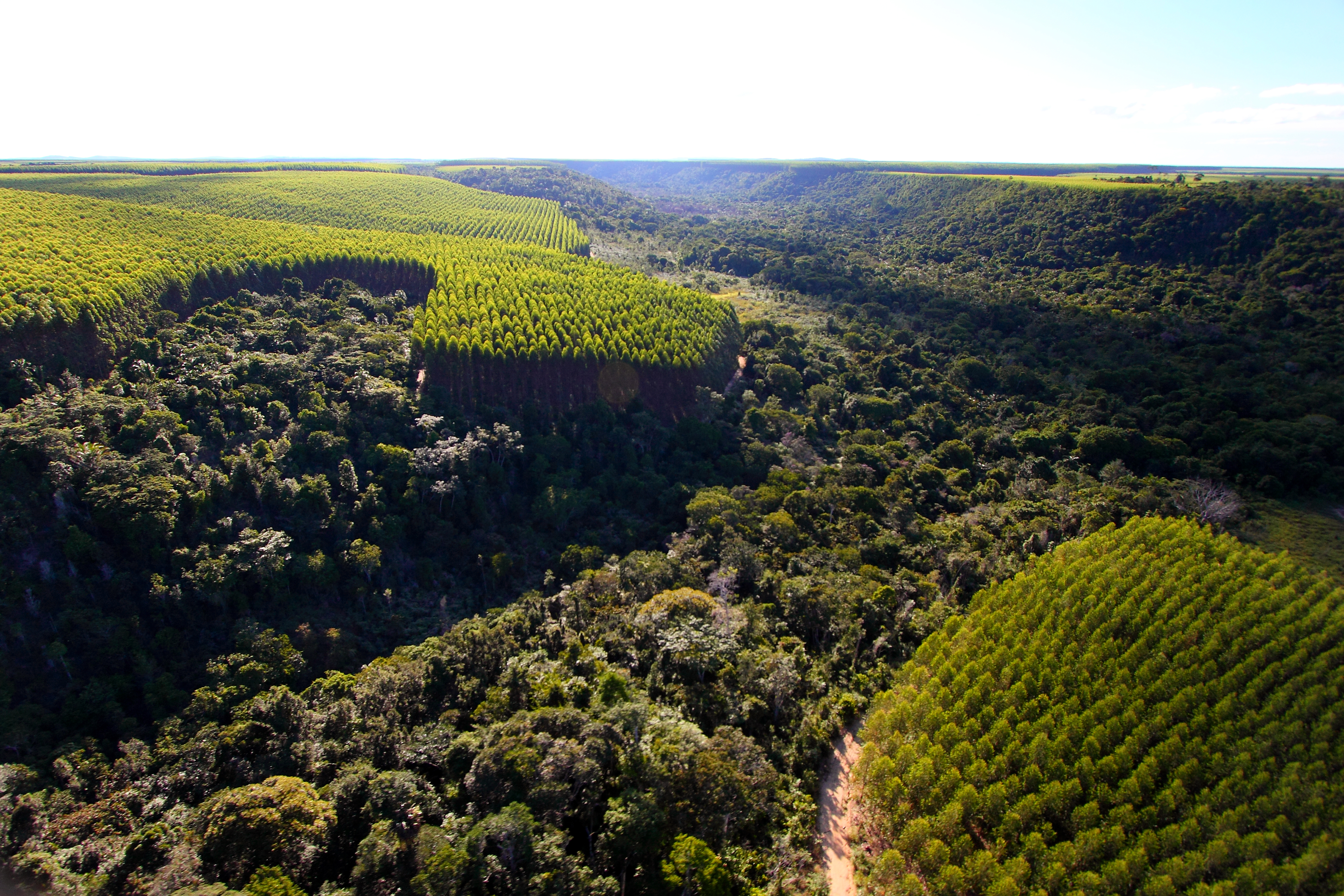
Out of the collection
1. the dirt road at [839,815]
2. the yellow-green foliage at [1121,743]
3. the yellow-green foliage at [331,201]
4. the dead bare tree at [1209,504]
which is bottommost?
the dirt road at [839,815]

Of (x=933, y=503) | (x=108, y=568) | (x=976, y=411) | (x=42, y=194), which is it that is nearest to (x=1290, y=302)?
(x=976, y=411)

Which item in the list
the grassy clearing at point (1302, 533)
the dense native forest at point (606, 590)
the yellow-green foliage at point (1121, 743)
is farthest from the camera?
the grassy clearing at point (1302, 533)

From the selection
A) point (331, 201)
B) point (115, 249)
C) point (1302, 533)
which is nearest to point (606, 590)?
point (1302, 533)

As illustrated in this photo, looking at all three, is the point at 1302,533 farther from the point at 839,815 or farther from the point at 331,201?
the point at 331,201

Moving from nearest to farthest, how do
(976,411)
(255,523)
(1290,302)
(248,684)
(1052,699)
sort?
(1052,699) < (248,684) < (255,523) < (976,411) < (1290,302)

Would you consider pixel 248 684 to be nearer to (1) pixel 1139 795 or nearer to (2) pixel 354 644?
(2) pixel 354 644

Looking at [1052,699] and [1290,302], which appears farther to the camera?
[1290,302]

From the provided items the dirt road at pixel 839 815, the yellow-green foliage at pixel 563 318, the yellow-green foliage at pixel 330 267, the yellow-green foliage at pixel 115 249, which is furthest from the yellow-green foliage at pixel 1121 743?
the yellow-green foliage at pixel 115 249

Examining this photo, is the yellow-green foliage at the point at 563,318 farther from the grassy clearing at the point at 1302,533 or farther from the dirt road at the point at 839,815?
the grassy clearing at the point at 1302,533
